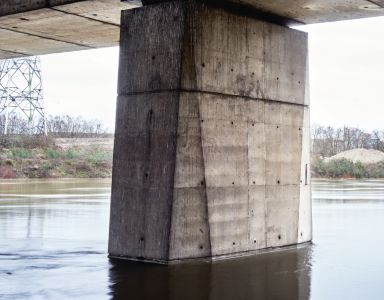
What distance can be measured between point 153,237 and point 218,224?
1.15m

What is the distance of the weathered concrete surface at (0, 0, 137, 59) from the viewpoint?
521 inches

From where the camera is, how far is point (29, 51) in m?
18.3

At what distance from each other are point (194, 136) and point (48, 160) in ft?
112

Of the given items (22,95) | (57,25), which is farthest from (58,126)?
(57,25)

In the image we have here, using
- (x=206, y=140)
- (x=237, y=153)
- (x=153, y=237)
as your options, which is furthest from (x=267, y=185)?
(x=153, y=237)

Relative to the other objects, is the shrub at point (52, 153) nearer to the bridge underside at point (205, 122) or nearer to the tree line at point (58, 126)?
the tree line at point (58, 126)

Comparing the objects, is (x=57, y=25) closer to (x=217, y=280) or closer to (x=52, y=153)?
(x=217, y=280)

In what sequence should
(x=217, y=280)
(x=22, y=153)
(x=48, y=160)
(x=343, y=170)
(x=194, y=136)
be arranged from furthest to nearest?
(x=343, y=170) → (x=22, y=153) → (x=48, y=160) → (x=194, y=136) → (x=217, y=280)

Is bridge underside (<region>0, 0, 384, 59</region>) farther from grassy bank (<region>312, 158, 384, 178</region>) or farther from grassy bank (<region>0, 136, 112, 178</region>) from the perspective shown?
grassy bank (<region>312, 158, 384, 178</region>)

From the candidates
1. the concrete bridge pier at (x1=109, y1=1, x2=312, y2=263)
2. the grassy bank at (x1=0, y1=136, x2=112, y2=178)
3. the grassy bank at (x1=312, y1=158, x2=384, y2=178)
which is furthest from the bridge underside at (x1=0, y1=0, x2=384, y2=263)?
the grassy bank at (x1=312, y1=158, x2=384, y2=178)

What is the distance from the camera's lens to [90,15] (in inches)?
544

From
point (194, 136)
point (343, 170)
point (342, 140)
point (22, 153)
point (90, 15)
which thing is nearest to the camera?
point (194, 136)

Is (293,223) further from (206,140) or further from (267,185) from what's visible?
(206,140)

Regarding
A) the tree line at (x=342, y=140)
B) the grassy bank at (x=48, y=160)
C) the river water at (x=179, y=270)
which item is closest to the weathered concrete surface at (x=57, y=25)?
the river water at (x=179, y=270)
